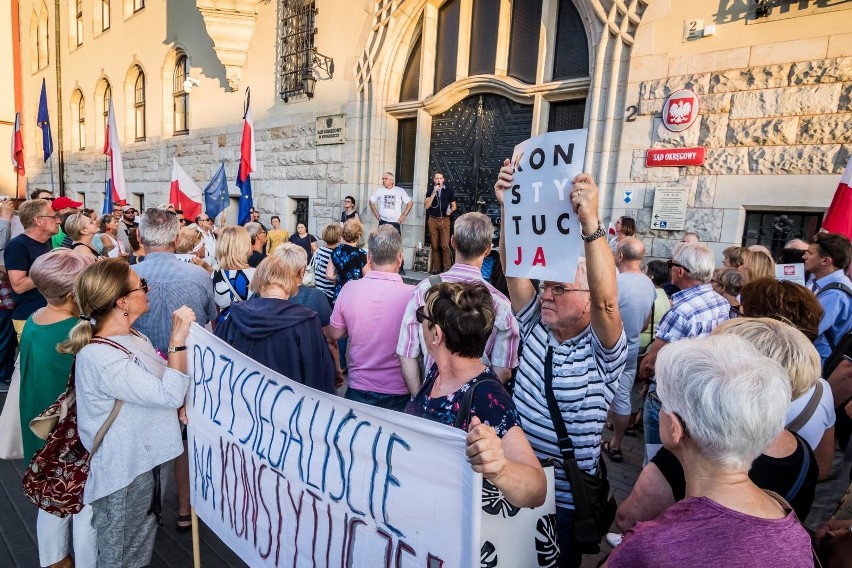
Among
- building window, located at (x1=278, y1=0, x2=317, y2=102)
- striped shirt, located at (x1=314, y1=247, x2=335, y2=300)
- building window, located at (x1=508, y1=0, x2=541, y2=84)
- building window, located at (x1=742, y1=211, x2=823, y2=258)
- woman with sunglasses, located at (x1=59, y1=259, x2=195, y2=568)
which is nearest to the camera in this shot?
woman with sunglasses, located at (x1=59, y1=259, x2=195, y2=568)

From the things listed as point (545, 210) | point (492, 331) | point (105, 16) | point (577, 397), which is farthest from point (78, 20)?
point (577, 397)

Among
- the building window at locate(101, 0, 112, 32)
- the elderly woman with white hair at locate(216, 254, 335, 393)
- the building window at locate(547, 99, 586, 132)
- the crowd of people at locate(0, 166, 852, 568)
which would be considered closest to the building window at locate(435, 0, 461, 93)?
the building window at locate(547, 99, 586, 132)

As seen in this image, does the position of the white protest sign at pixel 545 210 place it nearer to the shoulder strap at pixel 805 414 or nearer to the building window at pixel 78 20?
the shoulder strap at pixel 805 414

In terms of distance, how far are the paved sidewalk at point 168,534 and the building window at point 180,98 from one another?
1412 cm

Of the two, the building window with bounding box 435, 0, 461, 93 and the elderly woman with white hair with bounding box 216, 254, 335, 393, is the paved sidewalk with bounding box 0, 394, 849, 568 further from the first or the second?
the building window with bounding box 435, 0, 461, 93

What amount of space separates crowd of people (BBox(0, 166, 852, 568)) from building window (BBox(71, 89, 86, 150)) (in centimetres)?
2140

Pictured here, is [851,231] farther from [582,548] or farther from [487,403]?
[487,403]

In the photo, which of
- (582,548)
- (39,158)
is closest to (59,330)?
(582,548)

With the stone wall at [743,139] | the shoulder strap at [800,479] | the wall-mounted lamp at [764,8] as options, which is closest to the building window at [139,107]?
the stone wall at [743,139]

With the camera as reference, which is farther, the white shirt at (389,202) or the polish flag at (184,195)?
the white shirt at (389,202)

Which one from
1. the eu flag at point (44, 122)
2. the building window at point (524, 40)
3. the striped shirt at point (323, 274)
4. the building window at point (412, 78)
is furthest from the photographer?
the eu flag at point (44, 122)

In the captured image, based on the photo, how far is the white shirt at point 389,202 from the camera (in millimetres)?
8945

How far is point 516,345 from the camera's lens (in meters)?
2.57

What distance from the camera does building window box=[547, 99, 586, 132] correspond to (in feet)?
24.2
